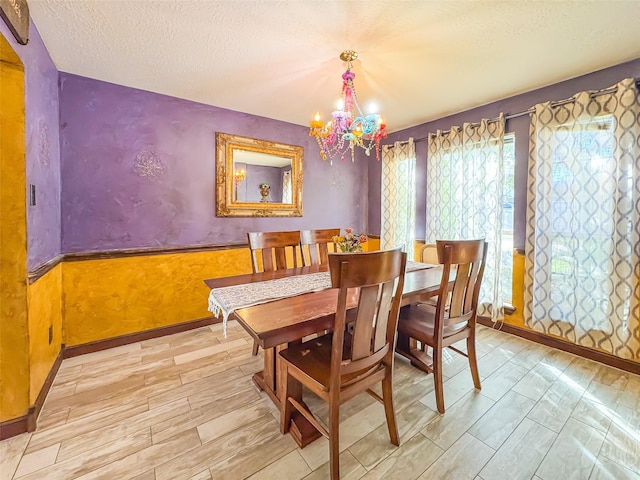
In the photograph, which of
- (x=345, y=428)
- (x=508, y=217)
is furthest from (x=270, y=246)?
(x=508, y=217)

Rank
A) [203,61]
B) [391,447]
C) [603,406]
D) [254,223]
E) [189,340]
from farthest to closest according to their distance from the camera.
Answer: [254,223] → [189,340] → [203,61] → [603,406] → [391,447]

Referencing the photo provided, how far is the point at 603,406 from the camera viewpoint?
Result: 1754 mm

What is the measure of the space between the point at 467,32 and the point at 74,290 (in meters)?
3.68

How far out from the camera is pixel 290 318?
1278mm

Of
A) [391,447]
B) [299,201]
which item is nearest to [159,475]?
[391,447]

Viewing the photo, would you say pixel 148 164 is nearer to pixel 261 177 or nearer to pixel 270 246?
pixel 261 177

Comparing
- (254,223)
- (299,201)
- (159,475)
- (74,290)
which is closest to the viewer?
(159,475)

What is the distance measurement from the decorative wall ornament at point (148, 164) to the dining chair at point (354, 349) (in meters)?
2.33

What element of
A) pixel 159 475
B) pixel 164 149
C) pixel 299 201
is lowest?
pixel 159 475

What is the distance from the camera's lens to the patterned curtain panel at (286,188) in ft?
11.8

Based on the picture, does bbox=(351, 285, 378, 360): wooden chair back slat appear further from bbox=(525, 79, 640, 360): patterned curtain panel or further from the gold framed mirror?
the gold framed mirror

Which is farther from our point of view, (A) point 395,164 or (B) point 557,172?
(A) point 395,164

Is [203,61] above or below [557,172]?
above

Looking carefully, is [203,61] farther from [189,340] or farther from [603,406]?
[603,406]
